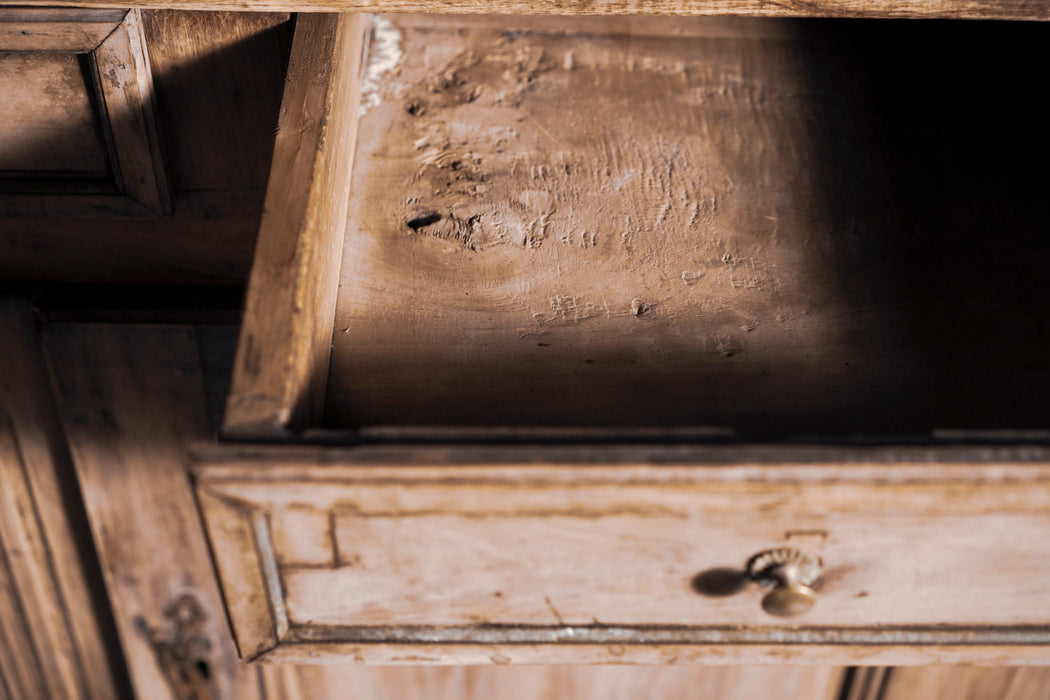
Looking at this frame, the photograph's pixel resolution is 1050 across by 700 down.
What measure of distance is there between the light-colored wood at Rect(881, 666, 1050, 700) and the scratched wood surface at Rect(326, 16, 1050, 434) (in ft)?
1.79

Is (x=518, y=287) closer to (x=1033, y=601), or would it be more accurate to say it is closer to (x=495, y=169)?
(x=495, y=169)

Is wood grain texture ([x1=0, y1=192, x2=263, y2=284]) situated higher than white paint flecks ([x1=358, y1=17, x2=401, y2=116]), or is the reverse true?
white paint flecks ([x1=358, y1=17, x2=401, y2=116])

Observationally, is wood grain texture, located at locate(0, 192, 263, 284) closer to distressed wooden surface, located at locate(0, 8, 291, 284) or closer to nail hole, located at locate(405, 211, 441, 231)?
distressed wooden surface, located at locate(0, 8, 291, 284)

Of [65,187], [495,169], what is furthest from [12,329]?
[495,169]

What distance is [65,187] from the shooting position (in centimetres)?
68

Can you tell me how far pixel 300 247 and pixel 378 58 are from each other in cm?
34

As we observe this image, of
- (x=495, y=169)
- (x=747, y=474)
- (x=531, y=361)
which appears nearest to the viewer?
(x=747, y=474)

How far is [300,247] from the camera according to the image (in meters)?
0.43

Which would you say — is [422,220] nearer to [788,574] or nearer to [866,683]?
[788,574]

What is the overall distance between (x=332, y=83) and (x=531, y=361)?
8.6 inches

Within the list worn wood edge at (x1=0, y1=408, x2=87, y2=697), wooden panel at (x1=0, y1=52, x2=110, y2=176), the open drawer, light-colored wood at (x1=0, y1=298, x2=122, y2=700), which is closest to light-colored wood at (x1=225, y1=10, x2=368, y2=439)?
the open drawer

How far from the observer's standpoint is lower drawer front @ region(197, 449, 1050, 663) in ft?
1.23

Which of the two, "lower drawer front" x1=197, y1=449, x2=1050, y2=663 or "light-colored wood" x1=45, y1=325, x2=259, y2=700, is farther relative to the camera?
"light-colored wood" x1=45, y1=325, x2=259, y2=700

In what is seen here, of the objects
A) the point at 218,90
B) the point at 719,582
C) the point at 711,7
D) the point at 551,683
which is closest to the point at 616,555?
the point at 719,582
